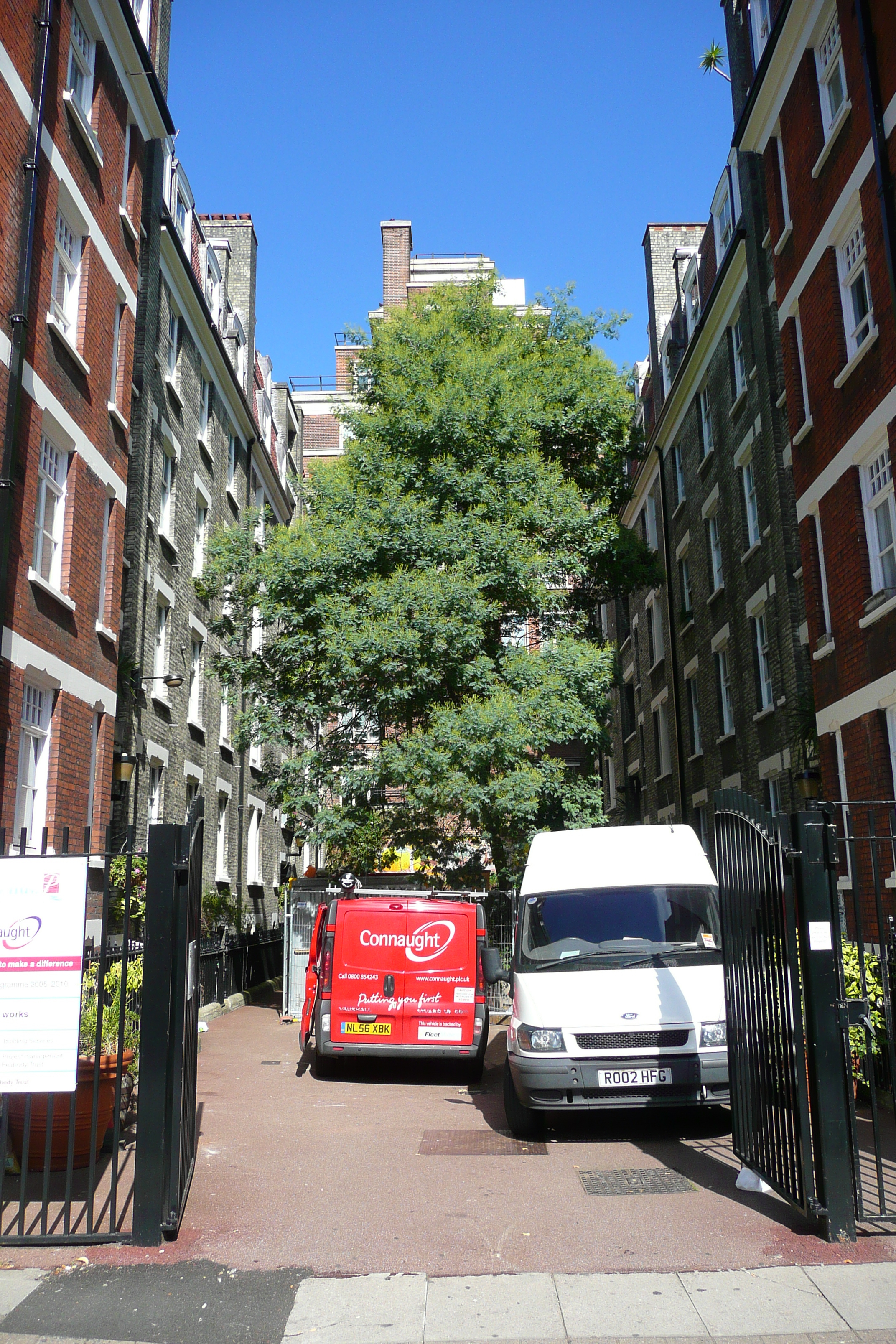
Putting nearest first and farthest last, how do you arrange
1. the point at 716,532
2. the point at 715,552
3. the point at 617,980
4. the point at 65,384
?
the point at 617,980 → the point at 65,384 → the point at 716,532 → the point at 715,552

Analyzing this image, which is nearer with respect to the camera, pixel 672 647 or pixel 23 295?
pixel 23 295

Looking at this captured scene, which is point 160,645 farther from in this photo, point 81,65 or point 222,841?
point 81,65

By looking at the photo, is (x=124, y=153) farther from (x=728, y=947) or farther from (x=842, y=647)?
(x=728, y=947)

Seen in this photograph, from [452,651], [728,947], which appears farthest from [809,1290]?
[452,651]

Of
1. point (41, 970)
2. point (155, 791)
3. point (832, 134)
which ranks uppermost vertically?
point (832, 134)

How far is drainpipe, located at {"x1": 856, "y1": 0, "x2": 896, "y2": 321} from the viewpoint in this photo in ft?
39.1

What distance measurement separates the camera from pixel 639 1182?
7363mm

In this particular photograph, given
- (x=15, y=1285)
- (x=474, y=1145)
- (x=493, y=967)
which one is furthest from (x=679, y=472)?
(x=15, y=1285)

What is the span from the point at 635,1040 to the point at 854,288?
10.4 m

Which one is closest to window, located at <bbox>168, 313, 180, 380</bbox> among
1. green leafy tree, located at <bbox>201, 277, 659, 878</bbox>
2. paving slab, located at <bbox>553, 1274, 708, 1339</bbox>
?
green leafy tree, located at <bbox>201, 277, 659, 878</bbox>

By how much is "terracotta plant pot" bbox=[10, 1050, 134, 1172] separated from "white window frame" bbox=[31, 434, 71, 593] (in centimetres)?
670

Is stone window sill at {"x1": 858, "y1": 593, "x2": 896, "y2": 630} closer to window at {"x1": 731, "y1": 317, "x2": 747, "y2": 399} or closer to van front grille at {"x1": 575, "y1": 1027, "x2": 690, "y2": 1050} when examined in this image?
van front grille at {"x1": 575, "y1": 1027, "x2": 690, "y2": 1050}

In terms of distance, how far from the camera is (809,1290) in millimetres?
5164

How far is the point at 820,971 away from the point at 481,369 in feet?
50.6
